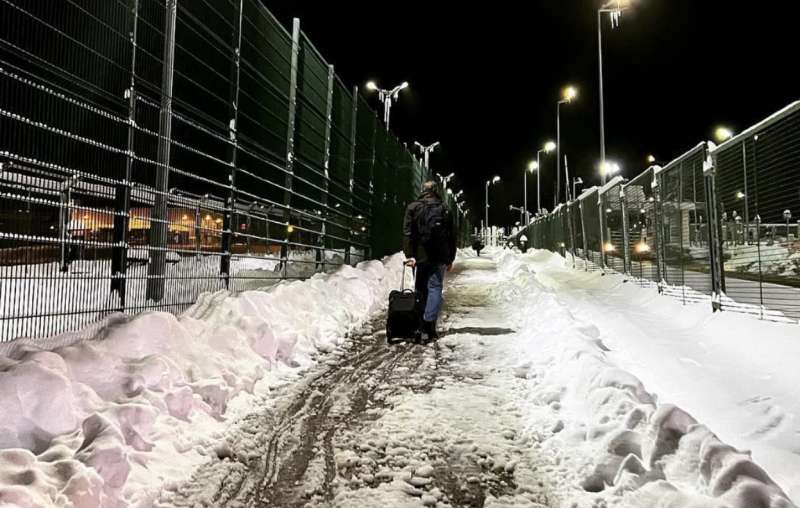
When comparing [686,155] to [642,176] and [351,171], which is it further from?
[351,171]

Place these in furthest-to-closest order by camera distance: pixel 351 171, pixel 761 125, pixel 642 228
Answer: pixel 351 171, pixel 642 228, pixel 761 125

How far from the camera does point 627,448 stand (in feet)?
9.75

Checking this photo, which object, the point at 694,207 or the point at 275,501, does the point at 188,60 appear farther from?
the point at 694,207

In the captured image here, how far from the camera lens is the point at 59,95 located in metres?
4.13

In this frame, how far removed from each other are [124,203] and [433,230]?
3.59m

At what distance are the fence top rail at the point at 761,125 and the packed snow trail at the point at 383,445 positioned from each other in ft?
12.5

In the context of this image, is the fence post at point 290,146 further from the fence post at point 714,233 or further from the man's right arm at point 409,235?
the fence post at point 714,233

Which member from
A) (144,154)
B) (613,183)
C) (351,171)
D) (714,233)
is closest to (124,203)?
(144,154)

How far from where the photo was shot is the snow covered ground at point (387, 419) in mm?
2668

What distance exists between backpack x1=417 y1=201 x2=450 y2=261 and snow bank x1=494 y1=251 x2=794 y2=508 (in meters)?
2.46

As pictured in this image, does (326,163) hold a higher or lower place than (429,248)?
higher

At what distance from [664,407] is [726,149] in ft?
16.7

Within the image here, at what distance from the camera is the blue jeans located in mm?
7031

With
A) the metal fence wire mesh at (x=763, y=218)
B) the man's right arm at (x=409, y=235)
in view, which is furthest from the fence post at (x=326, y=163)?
the metal fence wire mesh at (x=763, y=218)
